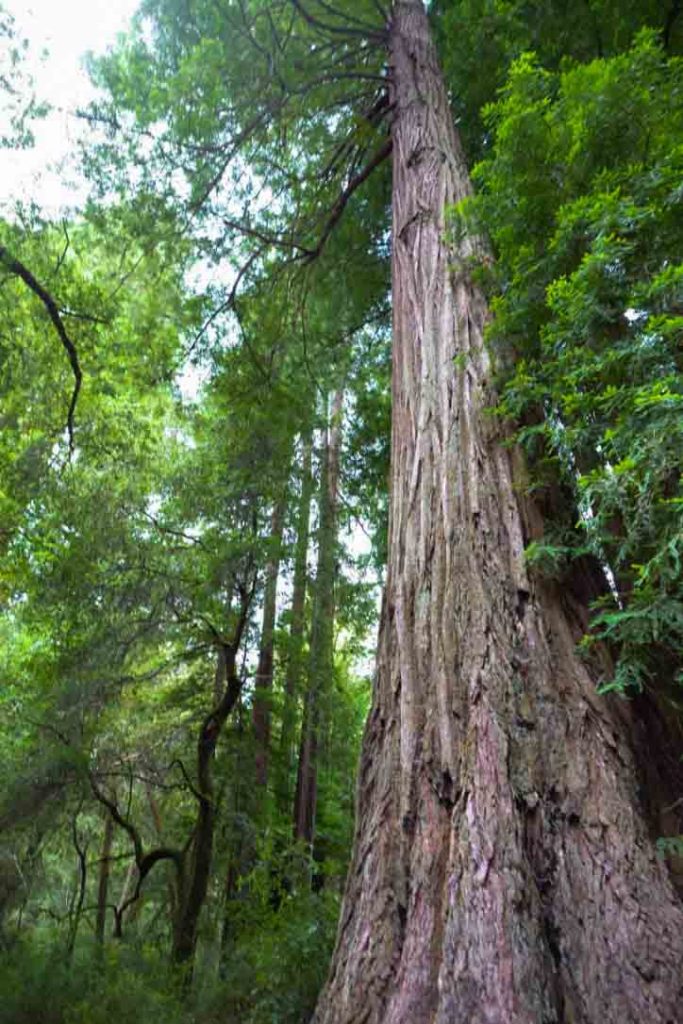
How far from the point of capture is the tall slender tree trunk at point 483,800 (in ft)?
4.68

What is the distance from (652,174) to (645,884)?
2.18 meters

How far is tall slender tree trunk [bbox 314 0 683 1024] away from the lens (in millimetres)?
1428

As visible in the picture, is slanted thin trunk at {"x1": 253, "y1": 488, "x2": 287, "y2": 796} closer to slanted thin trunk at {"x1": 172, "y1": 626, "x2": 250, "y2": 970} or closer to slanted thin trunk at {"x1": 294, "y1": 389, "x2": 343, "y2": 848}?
slanted thin trunk at {"x1": 294, "y1": 389, "x2": 343, "y2": 848}

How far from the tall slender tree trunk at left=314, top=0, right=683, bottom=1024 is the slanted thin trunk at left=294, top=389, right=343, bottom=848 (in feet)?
17.4

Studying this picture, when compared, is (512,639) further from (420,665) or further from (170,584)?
(170,584)

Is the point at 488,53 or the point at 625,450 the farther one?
the point at 488,53

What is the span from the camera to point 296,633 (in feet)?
29.5

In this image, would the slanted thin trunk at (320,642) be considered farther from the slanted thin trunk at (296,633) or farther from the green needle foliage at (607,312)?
the green needle foliage at (607,312)

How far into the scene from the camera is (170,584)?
7.02 meters

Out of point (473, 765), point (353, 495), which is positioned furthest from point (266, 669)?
point (473, 765)

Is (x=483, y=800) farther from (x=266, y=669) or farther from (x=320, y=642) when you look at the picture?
(x=266, y=669)

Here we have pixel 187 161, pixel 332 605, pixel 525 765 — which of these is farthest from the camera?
Result: pixel 332 605

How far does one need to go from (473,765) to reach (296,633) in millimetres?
7324

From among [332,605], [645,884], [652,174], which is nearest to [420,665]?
[645,884]
